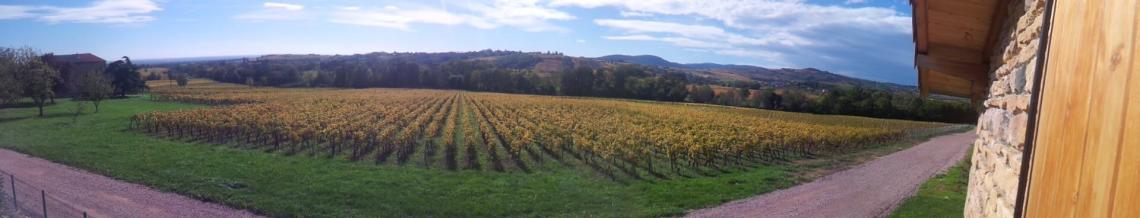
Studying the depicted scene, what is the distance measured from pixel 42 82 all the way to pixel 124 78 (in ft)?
8.97

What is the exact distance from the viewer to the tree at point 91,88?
57.6 feet

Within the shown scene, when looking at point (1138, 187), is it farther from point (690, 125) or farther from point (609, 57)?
point (609, 57)

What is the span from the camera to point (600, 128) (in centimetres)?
1680

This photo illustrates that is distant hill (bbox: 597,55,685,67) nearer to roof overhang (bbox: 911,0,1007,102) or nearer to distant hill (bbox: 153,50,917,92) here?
distant hill (bbox: 153,50,917,92)

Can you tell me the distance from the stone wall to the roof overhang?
78 mm

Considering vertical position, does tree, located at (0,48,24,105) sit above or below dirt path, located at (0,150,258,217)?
above

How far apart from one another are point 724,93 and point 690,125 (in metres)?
7.58

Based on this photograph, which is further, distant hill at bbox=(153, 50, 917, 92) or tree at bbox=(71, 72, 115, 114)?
distant hill at bbox=(153, 50, 917, 92)

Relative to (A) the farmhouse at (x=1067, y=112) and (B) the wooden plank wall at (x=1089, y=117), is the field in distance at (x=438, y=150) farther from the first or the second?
(B) the wooden plank wall at (x=1089, y=117)

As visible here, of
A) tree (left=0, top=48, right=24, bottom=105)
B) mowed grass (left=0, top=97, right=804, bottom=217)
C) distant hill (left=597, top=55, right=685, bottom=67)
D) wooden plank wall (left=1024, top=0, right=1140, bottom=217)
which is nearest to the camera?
wooden plank wall (left=1024, top=0, right=1140, bottom=217)

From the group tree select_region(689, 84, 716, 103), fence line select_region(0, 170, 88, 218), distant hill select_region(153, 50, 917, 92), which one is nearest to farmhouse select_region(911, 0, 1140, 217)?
fence line select_region(0, 170, 88, 218)

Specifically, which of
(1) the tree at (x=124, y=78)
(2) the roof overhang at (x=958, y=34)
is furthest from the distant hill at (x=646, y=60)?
(2) the roof overhang at (x=958, y=34)

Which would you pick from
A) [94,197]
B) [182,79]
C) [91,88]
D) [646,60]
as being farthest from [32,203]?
[646,60]

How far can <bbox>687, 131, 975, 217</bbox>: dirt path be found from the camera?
450 inches
